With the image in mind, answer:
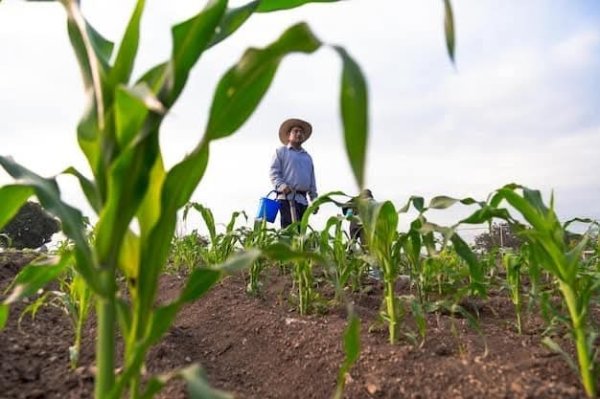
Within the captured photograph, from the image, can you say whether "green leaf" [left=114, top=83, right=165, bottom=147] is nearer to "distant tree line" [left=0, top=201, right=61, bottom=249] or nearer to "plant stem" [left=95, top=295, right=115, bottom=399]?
"plant stem" [left=95, top=295, right=115, bottom=399]

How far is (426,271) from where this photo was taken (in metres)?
2.47

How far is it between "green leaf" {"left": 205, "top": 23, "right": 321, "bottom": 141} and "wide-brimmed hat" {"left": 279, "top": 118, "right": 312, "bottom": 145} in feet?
14.8

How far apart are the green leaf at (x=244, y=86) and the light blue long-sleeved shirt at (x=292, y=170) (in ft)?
11.7

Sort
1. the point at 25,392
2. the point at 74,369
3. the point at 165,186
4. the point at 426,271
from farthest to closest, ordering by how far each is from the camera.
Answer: the point at 426,271 < the point at 74,369 < the point at 25,392 < the point at 165,186

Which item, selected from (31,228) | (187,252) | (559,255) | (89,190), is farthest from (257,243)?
(31,228)

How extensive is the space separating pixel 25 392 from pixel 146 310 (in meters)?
0.66

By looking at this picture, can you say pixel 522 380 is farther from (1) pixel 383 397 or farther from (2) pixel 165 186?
(2) pixel 165 186

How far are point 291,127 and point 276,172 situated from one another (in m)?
1.04

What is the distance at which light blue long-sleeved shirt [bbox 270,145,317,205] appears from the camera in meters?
4.55

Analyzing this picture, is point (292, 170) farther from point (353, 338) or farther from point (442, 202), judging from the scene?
point (353, 338)

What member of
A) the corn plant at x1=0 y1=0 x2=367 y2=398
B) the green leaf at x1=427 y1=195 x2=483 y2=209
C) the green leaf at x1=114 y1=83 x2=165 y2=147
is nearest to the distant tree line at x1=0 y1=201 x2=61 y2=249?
the green leaf at x1=427 y1=195 x2=483 y2=209

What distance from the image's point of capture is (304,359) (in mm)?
1793

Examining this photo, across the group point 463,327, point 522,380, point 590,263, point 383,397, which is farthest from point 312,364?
point 590,263

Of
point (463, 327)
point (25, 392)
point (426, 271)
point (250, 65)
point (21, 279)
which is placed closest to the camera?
point (250, 65)
